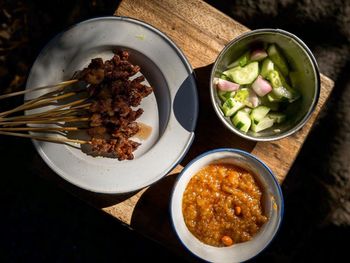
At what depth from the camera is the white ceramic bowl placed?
2037 millimetres

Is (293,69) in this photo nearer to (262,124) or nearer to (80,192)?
(262,124)

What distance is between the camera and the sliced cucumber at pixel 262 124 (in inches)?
80.7

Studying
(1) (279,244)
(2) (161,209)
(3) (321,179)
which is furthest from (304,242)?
(2) (161,209)

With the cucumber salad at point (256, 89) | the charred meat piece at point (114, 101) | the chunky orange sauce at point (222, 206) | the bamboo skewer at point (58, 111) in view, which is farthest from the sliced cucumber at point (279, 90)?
the bamboo skewer at point (58, 111)

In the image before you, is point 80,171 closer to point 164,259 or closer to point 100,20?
point 100,20

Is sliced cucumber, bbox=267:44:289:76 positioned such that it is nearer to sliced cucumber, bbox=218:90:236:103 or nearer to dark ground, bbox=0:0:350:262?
sliced cucumber, bbox=218:90:236:103

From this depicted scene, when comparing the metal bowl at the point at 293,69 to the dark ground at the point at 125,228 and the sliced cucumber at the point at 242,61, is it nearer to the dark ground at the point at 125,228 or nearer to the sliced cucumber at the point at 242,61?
the sliced cucumber at the point at 242,61

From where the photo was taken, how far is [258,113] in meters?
2.05

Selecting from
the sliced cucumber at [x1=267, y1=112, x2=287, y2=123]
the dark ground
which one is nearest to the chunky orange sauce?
the sliced cucumber at [x1=267, y1=112, x2=287, y2=123]

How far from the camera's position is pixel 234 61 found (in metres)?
2.11

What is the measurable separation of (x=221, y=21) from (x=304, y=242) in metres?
1.46

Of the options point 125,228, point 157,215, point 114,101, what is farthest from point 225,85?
point 125,228

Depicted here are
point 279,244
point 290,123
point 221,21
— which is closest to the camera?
point 290,123

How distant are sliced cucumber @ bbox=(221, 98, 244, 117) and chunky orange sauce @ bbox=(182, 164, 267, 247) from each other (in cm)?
26
